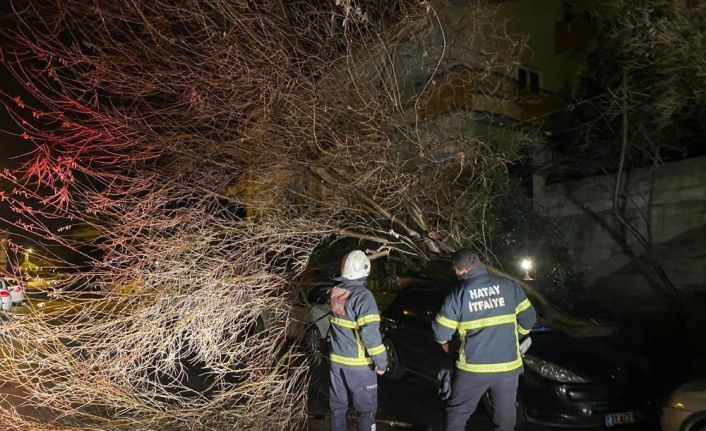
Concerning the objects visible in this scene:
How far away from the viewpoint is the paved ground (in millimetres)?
5266

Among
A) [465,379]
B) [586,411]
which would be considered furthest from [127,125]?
[586,411]

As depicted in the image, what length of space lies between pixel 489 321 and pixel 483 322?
0.04 metres

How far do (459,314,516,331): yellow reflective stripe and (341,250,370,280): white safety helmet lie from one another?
0.98 metres

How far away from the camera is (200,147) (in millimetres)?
5613

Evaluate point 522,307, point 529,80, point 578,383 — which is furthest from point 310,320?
point 529,80

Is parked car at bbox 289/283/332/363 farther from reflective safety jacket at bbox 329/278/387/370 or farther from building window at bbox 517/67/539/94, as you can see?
building window at bbox 517/67/539/94

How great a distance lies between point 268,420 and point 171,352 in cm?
116

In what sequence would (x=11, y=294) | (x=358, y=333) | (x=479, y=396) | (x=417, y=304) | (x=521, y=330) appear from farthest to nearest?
(x=417, y=304) < (x=11, y=294) < (x=358, y=333) < (x=521, y=330) < (x=479, y=396)

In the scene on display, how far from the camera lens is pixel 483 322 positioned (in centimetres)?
374

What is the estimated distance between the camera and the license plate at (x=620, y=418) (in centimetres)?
458

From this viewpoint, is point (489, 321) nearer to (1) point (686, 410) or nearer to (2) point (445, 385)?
(2) point (445, 385)

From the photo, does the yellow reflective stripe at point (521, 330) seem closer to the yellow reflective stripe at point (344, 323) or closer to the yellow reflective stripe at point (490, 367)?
the yellow reflective stripe at point (490, 367)

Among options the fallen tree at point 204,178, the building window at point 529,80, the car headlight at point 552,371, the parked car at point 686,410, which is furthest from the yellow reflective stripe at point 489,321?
the building window at point 529,80

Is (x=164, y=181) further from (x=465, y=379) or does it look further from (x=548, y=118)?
(x=548, y=118)
